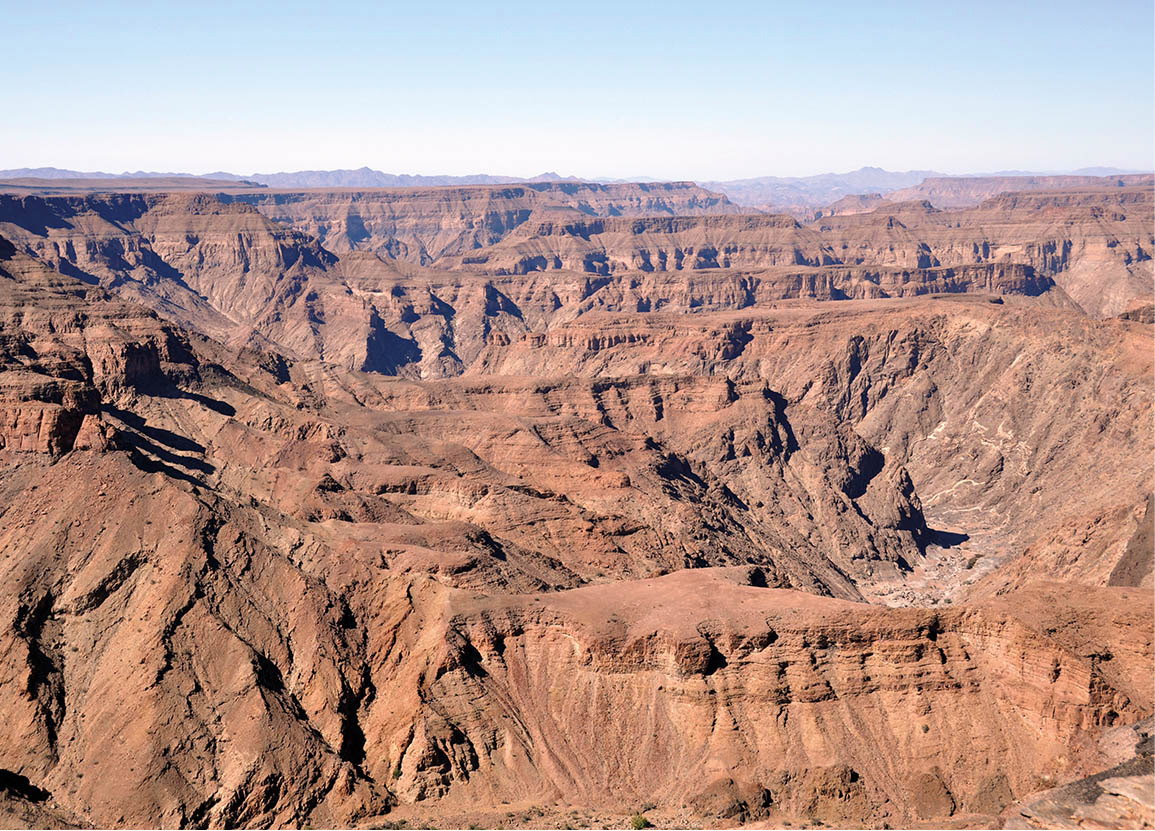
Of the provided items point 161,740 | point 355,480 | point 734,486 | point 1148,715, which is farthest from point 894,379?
point 161,740

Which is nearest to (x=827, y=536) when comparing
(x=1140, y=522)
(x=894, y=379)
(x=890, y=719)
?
(x=1140, y=522)

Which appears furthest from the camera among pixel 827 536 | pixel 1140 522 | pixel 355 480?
pixel 827 536

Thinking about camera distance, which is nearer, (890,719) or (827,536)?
(890,719)

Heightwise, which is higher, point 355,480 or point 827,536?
point 355,480

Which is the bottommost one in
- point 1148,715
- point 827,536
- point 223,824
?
point 827,536

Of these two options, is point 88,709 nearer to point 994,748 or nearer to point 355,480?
point 355,480

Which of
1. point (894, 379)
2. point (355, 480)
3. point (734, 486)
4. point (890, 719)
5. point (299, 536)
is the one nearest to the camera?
point (890, 719)

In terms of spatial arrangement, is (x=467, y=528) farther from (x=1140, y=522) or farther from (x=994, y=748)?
(x=1140, y=522)

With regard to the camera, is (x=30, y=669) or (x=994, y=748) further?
(x=30, y=669)

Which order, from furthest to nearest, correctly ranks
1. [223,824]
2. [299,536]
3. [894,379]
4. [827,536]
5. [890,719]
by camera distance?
[894,379] < [827,536] < [299,536] < [890,719] < [223,824]
